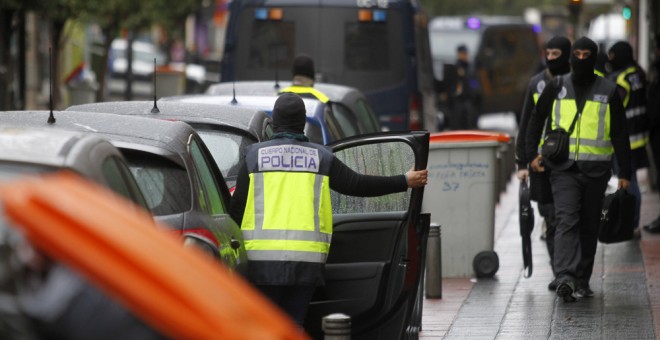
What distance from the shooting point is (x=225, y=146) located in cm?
981

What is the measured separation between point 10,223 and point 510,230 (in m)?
12.3

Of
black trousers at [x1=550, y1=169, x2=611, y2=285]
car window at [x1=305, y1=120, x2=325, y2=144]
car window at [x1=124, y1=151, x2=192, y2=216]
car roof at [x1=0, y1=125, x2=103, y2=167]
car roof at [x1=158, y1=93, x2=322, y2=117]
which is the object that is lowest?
black trousers at [x1=550, y1=169, x2=611, y2=285]

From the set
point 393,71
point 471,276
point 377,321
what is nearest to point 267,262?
point 377,321

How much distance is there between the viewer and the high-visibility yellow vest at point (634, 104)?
46.4 feet

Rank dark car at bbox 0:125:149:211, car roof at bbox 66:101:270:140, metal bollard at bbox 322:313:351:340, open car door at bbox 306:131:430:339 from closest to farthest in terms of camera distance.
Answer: dark car at bbox 0:125:149:211
metal bollard at bbox 322:313:351:340
open car door at bbox 306:131:430:339
car roof at bbox 66:101:270:140

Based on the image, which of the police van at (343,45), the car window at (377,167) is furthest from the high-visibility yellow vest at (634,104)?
the car window at (377,167)

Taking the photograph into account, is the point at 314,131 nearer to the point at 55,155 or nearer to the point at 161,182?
the point at 161,182

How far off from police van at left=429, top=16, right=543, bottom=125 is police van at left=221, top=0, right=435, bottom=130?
11.1 metres

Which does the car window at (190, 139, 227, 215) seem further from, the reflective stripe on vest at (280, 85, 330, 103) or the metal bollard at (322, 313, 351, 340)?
the reflective stripe on vest at (280, 85, 330, 103)

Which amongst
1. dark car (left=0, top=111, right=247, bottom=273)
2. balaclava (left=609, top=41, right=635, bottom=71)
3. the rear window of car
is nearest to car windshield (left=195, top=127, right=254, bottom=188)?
dark car (left=0, top=111, right=247, bottom=273)

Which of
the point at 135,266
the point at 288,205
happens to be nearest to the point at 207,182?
the point at 288,205

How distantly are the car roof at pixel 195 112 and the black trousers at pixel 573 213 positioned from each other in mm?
2040

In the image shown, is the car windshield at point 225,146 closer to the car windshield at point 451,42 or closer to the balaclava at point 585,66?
the balaclava at point 585,66

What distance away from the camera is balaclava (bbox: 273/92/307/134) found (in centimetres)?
778
